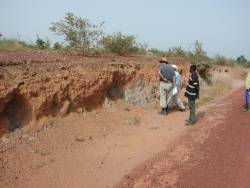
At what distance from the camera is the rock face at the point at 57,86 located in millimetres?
7547

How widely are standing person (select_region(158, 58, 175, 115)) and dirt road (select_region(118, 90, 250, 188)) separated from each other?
1.89 m

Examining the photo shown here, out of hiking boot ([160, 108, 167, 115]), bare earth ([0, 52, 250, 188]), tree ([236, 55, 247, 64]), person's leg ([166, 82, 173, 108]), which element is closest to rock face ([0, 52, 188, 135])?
bare earth ([0, 52, 250, 188])

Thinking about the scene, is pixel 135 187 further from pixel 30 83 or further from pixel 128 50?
pixel 128 50

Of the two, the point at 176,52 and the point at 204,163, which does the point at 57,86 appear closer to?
the point at 204,163

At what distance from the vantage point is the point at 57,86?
27.7 feet

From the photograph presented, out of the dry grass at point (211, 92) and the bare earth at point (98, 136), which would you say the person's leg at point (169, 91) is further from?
the dry grass at point (211, 92)

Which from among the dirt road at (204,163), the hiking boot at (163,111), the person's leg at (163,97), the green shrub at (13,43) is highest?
the green shrub at (13,43)

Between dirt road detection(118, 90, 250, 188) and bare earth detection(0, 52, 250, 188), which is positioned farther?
bare earth detection(0, 52, 250, 188)

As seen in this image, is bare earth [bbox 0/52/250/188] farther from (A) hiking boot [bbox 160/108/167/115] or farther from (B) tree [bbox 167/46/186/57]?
(B) tree [bbox 167/46/186/57]

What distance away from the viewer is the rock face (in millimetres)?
7547

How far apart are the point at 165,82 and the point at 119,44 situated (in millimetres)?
5071

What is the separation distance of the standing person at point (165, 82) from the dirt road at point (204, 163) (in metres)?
1.89

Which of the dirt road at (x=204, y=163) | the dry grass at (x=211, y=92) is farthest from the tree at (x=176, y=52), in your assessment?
the dirt road at (x=204, y=163)

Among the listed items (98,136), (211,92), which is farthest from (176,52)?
(98,136)
